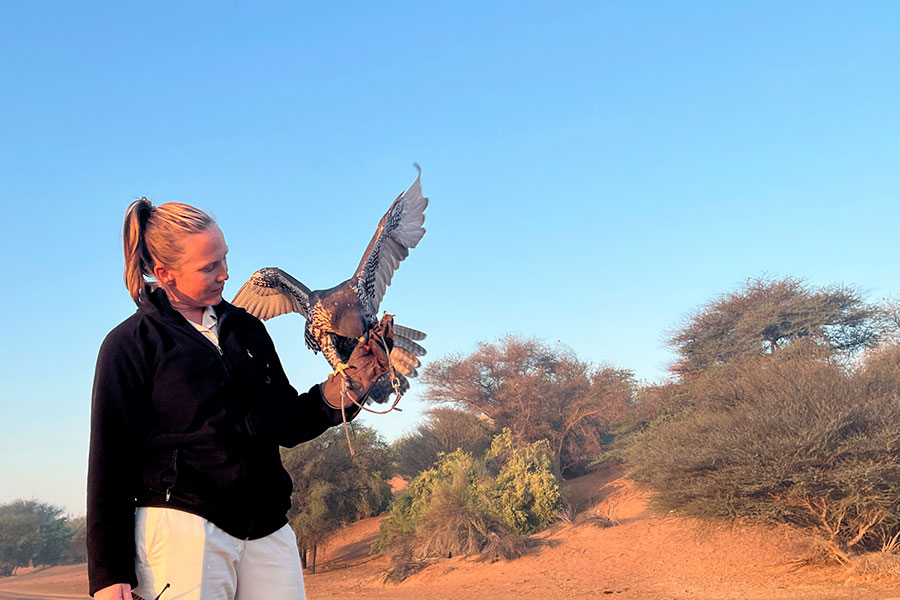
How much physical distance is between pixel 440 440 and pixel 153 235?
2665 centimetres

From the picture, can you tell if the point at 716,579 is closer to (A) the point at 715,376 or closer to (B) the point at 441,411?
(A) the point at 715,376

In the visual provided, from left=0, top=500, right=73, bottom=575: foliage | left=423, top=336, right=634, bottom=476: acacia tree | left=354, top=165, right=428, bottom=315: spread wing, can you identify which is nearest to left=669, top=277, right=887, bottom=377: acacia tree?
left=423, top=336, right=634, bottom=476: acacia tree

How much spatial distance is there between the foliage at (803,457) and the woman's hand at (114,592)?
1187 centimetres

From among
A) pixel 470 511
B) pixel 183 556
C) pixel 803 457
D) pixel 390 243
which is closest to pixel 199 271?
pixel 183 556

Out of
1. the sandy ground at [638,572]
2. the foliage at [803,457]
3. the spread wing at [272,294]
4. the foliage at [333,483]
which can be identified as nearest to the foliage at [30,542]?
the sandy ground at [638,572]

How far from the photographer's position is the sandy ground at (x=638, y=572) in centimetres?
1205

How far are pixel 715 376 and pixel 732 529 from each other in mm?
4357

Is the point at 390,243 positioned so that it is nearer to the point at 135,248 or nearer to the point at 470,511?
the point at 135,248

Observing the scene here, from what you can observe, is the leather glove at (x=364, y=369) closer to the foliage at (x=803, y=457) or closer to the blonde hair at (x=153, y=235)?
the blonde hair at (x=153, y=235)

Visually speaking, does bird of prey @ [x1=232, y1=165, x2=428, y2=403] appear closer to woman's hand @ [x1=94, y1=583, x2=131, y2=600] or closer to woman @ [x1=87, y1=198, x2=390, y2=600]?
woman @ [x1=87, y1=198, x2=390, y2=600]

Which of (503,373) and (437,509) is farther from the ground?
(503,373)

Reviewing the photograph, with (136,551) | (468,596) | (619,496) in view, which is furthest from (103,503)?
(619,496)

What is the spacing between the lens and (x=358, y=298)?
11.7 feet

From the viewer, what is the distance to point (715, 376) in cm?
1711
